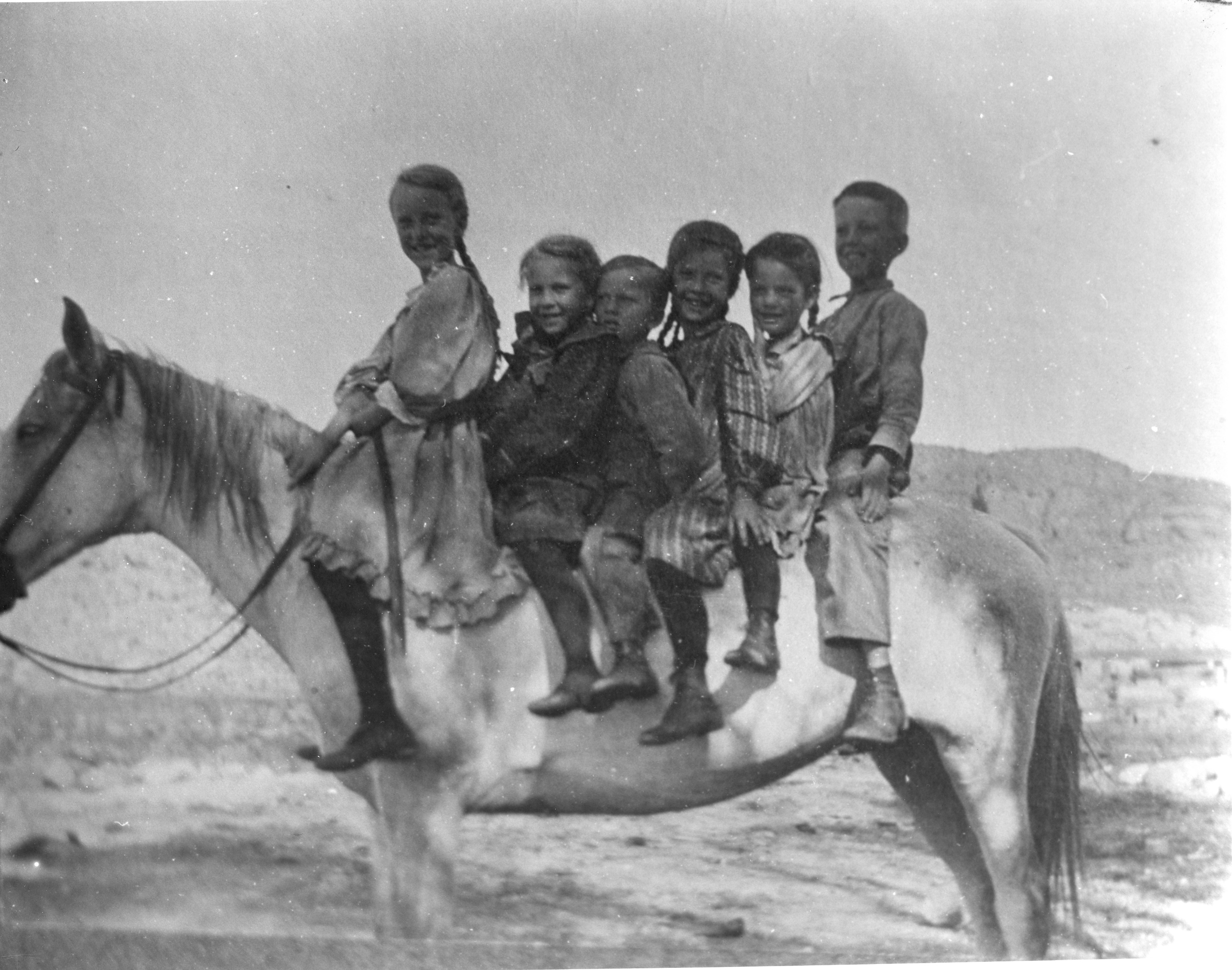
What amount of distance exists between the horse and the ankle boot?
0.04m

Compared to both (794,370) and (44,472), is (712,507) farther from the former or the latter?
(44,472)

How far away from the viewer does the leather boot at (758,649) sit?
4.61 metres

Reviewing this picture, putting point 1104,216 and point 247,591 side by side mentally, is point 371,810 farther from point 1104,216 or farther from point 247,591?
point 1104,216

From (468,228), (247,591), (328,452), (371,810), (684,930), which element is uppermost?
(468,228)

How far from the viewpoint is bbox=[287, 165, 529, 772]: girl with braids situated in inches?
181

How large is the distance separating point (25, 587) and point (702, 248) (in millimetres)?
2077

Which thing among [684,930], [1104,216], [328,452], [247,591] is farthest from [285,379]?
[1104,216]

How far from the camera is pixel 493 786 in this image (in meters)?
4.62

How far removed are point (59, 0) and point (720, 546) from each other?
96.3 inches

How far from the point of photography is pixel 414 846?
4.62m

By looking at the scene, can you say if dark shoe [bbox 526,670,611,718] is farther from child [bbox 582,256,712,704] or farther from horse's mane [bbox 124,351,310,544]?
horse's mane [bbox 124,351,310,544]

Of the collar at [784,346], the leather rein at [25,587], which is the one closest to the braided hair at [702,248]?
the collar at [784,346]

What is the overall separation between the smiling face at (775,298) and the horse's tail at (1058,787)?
3.85ft

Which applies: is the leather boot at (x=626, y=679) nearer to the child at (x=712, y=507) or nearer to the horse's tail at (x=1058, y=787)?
the child at (x=712, y=507)
